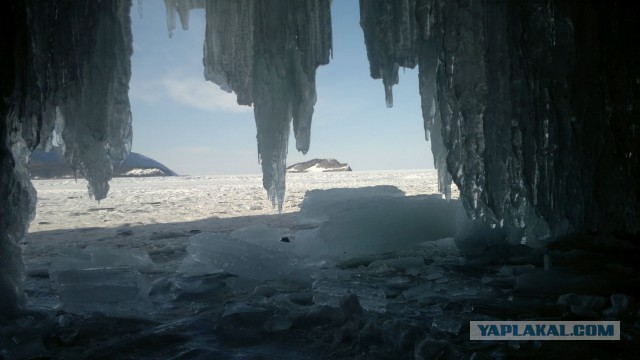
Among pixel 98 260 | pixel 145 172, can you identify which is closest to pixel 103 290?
pixel 98 260

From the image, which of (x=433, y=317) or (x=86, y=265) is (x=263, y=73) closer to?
(x=86, y=265)

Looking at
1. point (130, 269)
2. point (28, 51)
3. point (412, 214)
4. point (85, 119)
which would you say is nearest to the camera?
point (28, 51)

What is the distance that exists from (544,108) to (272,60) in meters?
3.35

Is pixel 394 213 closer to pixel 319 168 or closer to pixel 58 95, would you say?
pixel 58 95

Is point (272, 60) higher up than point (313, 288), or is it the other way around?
point (272, 60)

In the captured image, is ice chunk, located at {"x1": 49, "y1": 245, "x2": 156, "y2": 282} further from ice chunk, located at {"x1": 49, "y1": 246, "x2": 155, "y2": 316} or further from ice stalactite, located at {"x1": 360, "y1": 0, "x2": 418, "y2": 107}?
ice stalactite, located at {"x1": 360, "y1": 0, "x2": 418, "y2": 107}

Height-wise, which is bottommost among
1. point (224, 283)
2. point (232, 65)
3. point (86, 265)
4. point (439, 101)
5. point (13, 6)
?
point (224, 283)

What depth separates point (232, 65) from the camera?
5.64 metres

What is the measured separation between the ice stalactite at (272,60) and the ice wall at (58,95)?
1.57 meters

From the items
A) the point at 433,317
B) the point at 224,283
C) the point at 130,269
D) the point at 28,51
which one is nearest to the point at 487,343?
the point at 433,317

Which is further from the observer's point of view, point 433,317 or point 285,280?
point 285,280

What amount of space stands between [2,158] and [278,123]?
3518 millimetres

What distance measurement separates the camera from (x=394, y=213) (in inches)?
197

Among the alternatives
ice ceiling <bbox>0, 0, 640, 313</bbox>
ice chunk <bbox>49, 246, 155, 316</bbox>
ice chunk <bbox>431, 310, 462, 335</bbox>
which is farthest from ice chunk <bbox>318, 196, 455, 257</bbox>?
ice chunk <bbox>49, 246, 155, 316</bbox>
